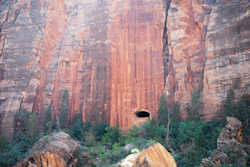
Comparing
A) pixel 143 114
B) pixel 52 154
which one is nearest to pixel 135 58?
pixel 143 114

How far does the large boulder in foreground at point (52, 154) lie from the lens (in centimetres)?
1413

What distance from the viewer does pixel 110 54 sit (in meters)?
25.0

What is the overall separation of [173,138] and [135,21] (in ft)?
40.4

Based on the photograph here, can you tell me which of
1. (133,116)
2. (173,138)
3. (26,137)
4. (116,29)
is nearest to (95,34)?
(116,29)

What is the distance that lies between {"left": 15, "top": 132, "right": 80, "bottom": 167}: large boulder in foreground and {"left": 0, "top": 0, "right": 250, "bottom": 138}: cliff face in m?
8.11

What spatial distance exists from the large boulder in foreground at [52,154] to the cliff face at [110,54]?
8.11 metres

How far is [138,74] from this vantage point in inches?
952

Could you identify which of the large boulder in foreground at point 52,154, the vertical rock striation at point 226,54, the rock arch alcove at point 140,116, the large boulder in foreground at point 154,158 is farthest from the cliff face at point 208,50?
the large boulder in foreground at point 52,154

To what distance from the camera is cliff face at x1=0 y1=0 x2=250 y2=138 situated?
20.5 m

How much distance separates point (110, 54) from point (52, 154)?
41.6ft

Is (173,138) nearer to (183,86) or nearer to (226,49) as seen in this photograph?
(183,86)

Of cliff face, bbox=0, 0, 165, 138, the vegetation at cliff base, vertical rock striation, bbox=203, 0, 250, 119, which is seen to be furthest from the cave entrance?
vertical rock striation, bbox=203, 0, 250, 119

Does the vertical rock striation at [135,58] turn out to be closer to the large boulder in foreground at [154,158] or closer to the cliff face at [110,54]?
the cliff face at [110,54]

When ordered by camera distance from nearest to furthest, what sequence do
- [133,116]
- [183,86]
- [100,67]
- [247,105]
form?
1. [247,105]
2. [183,86]
3. [133,116]
4. [100,67]
